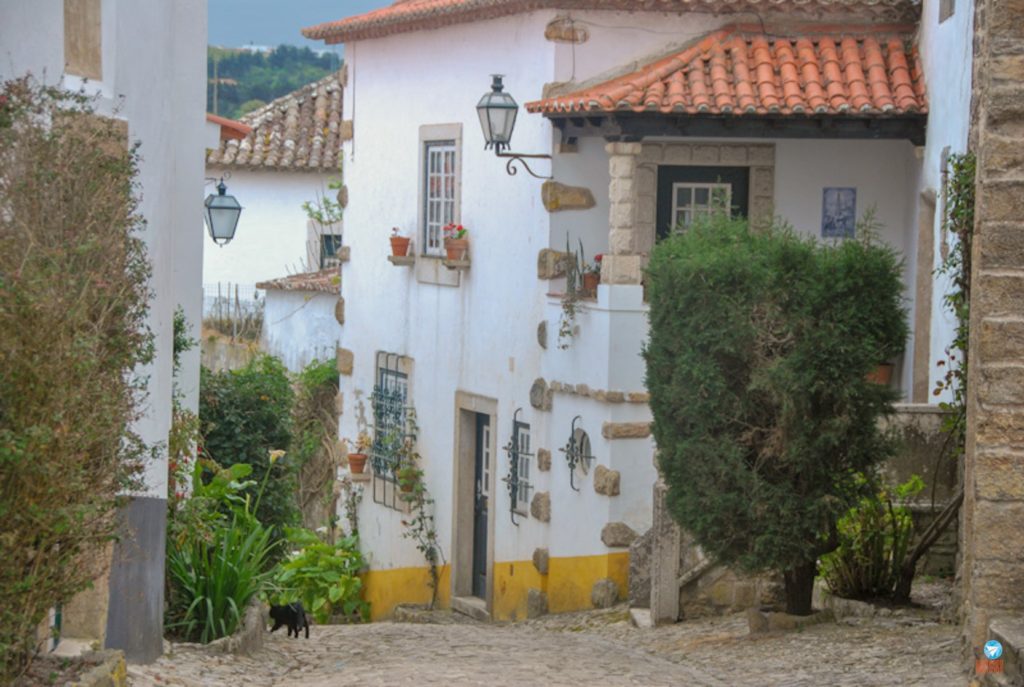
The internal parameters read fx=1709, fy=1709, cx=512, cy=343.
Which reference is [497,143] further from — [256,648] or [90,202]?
[90,202]

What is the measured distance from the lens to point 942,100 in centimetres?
1480

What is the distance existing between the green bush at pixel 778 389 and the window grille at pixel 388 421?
9029 mm

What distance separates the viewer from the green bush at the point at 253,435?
13.9m

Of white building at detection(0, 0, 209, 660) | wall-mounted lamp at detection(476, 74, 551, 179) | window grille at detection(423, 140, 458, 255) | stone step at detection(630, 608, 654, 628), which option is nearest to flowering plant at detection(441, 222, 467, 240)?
window grille at detection(423, 140, 458, 255)

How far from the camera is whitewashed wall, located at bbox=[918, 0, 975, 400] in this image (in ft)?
43.5

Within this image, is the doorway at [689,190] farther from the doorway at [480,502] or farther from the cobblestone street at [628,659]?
the cobblestone street at [628,659]

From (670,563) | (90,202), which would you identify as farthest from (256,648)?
(90,202)

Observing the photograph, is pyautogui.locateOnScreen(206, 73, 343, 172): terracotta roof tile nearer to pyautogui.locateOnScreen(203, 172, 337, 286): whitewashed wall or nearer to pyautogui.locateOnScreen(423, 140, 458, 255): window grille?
pyautogui.locateOnScreen(203, 172, 337, 286): whitewashed wall

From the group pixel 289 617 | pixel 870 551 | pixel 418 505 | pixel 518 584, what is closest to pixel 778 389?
pixel 870 551

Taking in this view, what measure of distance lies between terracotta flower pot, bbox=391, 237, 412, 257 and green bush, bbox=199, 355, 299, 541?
5585mm

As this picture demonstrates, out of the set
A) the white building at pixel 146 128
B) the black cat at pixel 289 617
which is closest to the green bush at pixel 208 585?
the white building at pixel 146 128

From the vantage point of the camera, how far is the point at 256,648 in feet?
38.8

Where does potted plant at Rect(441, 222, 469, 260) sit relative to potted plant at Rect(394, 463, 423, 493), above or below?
above

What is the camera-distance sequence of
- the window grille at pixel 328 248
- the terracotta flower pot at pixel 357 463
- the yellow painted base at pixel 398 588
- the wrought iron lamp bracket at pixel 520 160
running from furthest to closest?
the window grille at pixel 328 248, the terracotta flower pot at pixel 357 463, the yellow painted base at pixel 398 588, the wrought iron lamp bracket at pixel 520 160
